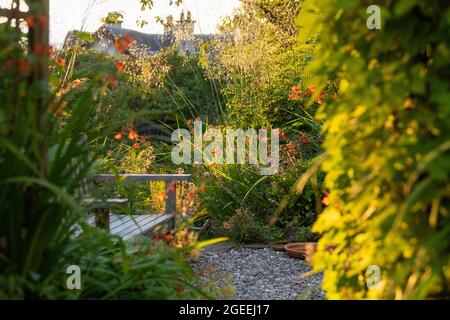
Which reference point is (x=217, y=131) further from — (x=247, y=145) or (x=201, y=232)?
(x=201, y=232)

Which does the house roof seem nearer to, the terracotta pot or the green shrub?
the terracotta pot

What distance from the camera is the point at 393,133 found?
7.41 ft

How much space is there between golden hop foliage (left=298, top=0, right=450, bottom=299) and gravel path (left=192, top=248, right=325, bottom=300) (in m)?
2.04

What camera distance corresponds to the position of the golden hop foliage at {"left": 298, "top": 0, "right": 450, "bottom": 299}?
2041 millimetres

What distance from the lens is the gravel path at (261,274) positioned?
4.71 meters

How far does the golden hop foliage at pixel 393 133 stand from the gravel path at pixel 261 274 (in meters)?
2.04

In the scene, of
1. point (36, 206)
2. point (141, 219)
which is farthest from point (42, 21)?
point (141, 219)

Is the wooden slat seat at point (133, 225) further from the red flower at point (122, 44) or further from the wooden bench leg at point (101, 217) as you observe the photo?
the red flower at point (122, 44)

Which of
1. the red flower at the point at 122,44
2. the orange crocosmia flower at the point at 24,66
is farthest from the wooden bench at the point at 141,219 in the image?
the orange crocosmia flower at the point at 24,66

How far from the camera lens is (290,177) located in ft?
22.4

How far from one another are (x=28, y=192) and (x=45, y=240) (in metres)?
0.18

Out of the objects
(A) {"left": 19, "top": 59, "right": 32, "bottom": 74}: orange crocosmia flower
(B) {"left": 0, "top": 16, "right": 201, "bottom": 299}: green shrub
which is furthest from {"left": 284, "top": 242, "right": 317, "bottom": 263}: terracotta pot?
(A) {"left": 19, "top": 59, "right": 32, "bottom": 74}: orange crocosmia flower

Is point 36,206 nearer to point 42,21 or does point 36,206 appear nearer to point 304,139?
point 42,21
